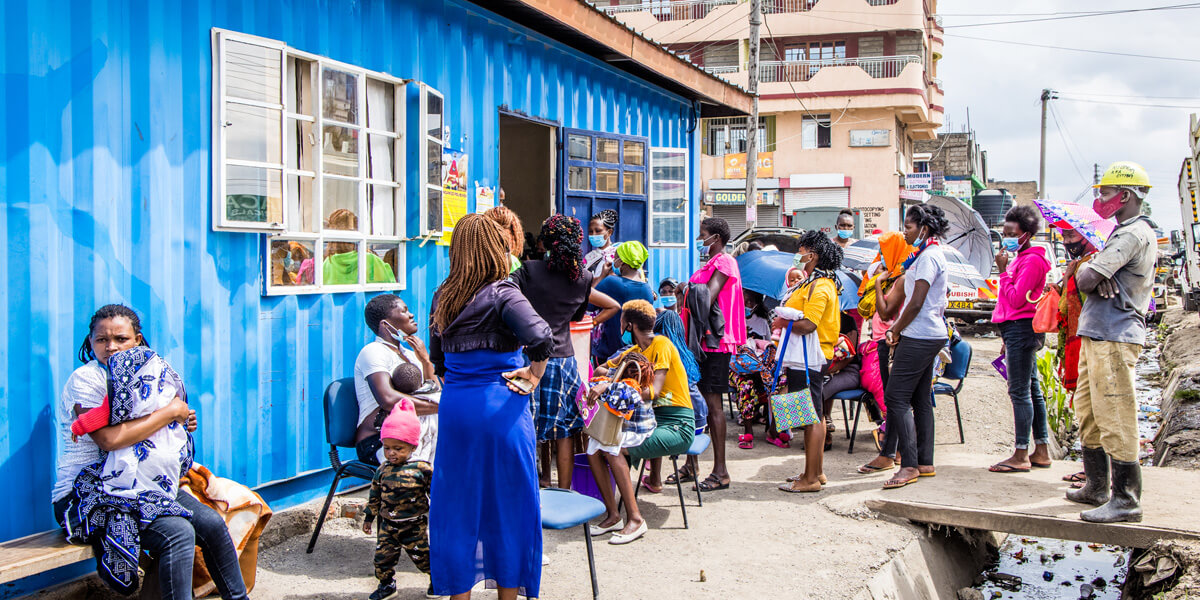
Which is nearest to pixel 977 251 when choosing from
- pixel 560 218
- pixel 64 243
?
pixel 560 218

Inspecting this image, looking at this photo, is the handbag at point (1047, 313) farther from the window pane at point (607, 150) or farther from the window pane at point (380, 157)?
the window pane at point (380, 157)

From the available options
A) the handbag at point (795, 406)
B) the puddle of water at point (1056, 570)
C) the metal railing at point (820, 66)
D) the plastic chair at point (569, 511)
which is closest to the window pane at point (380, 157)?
the plastic chair at point (569, 511)

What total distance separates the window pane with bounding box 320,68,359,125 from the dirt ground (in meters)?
2.40

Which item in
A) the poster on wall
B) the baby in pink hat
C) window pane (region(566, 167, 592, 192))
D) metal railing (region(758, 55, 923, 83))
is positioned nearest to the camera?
the baby in pink hat

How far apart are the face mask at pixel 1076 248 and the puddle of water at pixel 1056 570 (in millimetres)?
2321

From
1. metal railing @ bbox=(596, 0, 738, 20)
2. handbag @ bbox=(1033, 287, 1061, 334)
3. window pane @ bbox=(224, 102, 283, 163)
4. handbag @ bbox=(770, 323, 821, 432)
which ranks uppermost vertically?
metal railing @ bbox=(596, 0, 738, 20)

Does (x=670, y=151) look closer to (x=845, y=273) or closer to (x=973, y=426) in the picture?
(x=845, y=273)

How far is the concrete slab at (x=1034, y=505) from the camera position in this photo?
4965 millimetres

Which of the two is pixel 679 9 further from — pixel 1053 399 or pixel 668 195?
pixel 1053 399

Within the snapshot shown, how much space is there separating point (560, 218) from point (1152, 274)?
3.26 metres

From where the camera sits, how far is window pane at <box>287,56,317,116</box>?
5016 millimetres

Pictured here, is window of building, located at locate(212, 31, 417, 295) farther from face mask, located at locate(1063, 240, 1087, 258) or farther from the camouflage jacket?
face mask, located at locate(1063, 240, 1087, 258)

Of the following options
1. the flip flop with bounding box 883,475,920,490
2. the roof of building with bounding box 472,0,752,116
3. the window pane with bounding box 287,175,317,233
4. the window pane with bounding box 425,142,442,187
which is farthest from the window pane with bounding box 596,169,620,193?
the flip flop with bounding box 883,475,920,490

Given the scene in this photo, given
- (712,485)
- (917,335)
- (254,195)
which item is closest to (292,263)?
(254,195)
